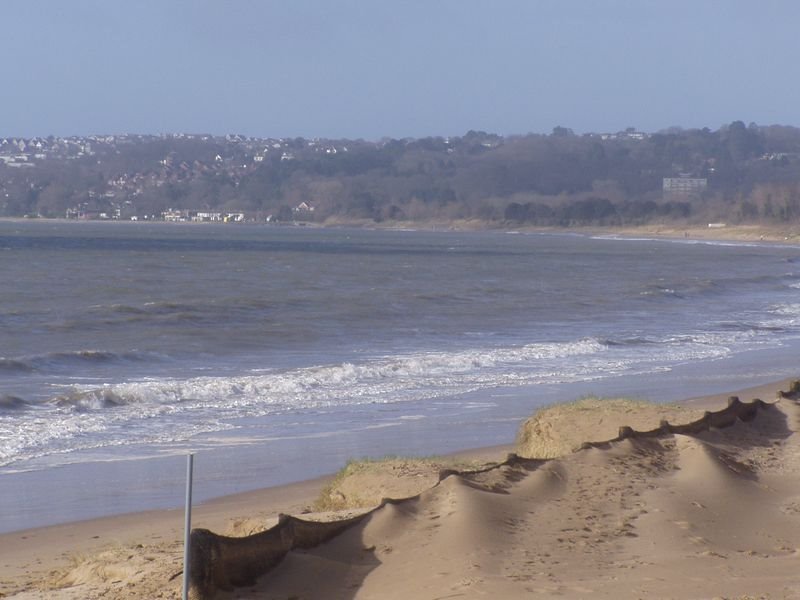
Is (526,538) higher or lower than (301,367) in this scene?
higher

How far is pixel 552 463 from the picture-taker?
848 cm

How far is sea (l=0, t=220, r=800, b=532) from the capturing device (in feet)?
39.1

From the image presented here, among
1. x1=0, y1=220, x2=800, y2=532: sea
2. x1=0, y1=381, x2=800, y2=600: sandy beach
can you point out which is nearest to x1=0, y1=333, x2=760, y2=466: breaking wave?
x1=0, y1=220, x2=800, y2=532: sea

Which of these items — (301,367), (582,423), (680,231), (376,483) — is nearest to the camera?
(376,483)

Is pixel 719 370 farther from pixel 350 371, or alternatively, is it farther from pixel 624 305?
pixel 624 305

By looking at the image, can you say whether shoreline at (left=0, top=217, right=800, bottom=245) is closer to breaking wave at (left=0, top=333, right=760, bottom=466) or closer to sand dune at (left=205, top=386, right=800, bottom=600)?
breaking wave at (left=0, top=333, right=760, bottom=466)

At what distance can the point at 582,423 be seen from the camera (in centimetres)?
1058

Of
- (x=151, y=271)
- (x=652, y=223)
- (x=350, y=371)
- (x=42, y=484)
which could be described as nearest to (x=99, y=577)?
(x=42, y=484)

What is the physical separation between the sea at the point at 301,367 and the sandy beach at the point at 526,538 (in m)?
2.06

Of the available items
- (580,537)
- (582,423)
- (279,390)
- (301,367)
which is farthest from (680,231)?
(580,537)

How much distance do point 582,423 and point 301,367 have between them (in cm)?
994

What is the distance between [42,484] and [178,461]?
150cm

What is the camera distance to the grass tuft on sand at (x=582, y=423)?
1023 cm

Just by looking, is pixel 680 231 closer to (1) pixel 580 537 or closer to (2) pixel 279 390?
(2) pixel 279 390
